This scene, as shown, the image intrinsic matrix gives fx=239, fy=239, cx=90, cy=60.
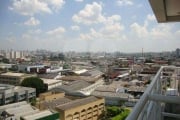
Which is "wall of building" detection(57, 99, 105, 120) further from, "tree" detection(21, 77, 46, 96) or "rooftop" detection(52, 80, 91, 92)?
"tree" detection(21, 77, 46, 96)

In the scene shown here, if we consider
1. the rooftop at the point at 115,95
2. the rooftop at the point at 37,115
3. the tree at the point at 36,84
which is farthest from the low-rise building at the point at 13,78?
the rooftop at the point at 37,115

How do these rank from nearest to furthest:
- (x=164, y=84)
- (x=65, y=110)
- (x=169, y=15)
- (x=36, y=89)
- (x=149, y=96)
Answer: (x=149, y=96), (x=169, y=15), (x=164, y=84), (x=65, y=110), (x=36, y=89)

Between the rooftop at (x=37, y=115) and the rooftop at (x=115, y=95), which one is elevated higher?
the rooftop at (x=37, y=115)

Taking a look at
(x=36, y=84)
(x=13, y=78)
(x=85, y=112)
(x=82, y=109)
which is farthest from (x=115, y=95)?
(x=13, y=78)

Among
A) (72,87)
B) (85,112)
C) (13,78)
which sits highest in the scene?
(13,78)

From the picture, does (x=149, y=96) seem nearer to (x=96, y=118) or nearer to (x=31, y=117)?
(x=31, y=117)

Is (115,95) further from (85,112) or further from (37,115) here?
(37,115)

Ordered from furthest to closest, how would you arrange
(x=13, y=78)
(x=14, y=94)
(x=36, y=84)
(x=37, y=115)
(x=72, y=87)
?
(x=13, y=78)
(x=36, y=84)
(x=72, y=87)
(x=14, y=94)
(x=37, y=115)

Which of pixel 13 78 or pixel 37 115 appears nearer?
pixel 37 115

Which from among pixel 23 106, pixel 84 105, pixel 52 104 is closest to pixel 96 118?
pixel 84 105

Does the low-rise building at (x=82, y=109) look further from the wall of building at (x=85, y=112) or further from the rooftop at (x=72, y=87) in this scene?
the rooftop at (x=72, y=87)

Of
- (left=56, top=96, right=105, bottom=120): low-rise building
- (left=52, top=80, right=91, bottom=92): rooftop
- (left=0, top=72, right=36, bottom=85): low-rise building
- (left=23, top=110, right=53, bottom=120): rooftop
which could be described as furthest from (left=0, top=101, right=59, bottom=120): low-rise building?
(left=0, top=72, right=36, bottom=85): low-rise building
